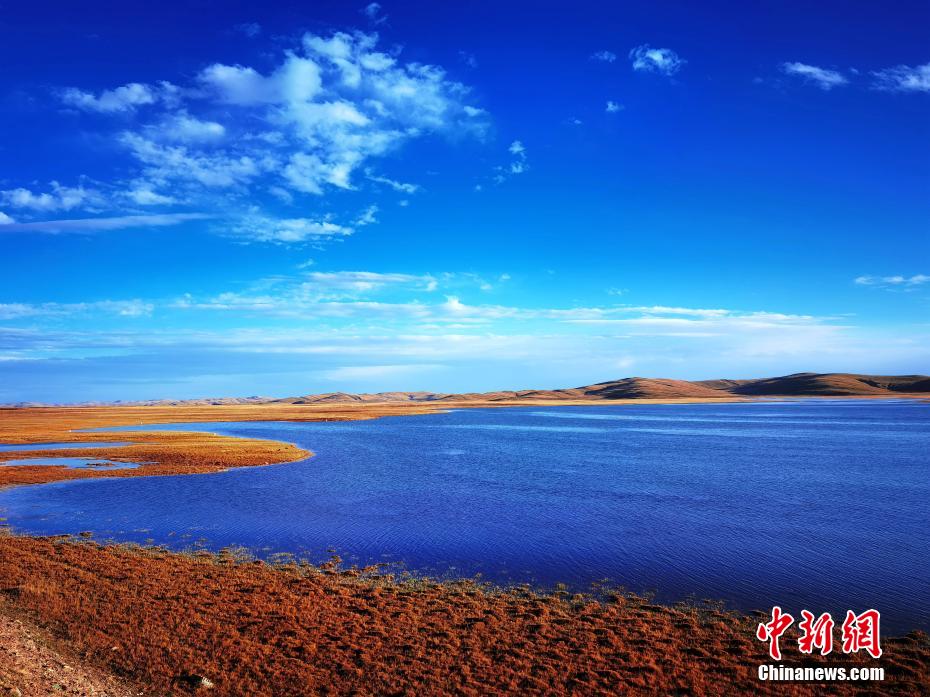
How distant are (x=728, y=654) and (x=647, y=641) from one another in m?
2.01

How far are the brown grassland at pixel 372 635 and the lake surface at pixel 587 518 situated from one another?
2745mm

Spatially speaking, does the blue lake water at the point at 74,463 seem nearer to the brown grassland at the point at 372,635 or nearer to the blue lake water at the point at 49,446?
the blue lake water at the point at 49,446

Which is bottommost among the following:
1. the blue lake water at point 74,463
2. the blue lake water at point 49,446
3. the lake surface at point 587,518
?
the lake surface at point 587,518

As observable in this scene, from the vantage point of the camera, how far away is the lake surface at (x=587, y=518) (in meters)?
21.0

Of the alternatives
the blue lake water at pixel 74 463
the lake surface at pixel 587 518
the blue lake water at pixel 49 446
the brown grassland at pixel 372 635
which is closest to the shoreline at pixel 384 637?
the brown grassland at pixel 372 635

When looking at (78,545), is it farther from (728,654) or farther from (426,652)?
(728,654)

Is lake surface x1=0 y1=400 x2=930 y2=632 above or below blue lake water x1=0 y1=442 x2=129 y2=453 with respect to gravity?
below

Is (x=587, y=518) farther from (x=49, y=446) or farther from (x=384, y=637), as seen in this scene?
(x=49, y=446)

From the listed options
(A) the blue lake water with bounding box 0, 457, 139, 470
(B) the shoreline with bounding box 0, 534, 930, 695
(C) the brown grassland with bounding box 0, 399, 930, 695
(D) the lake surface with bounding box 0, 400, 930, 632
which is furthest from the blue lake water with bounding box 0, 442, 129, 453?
(B) the shoreline with bounding box 0, 534, 930, 695

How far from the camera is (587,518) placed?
3031 cm

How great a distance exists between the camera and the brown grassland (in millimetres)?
12867

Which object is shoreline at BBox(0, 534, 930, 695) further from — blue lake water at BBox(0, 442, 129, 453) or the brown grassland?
blue lake water at BBox(0, 442, 129, 453)

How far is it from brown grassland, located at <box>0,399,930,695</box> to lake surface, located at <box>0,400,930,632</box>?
2745mm

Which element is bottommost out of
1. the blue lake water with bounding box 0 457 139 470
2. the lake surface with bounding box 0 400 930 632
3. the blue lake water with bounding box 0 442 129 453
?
the lake surface with bounding box 0 400 930 632
